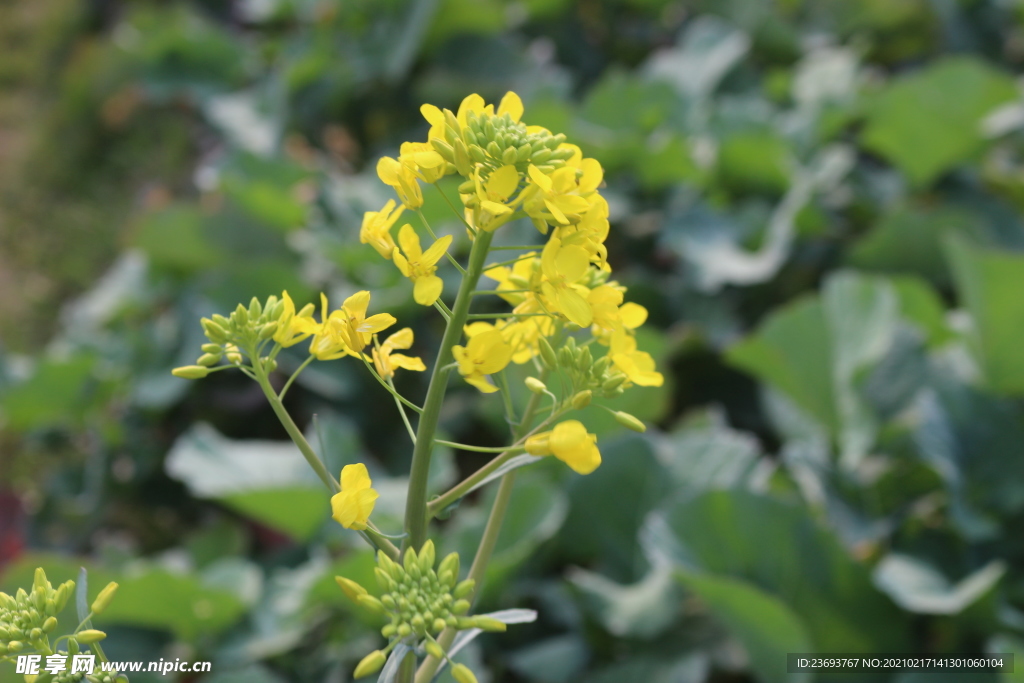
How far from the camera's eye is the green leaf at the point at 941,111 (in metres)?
1.32

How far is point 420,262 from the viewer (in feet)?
1.12

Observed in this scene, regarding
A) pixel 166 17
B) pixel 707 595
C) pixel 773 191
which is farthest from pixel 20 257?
pixel 707 595

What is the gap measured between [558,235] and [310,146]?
1.59 meters

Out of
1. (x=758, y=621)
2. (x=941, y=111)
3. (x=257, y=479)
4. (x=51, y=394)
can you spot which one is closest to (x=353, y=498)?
(x=758, y=621)

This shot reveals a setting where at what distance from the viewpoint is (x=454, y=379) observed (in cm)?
120

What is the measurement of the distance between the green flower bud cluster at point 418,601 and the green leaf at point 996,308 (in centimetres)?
89

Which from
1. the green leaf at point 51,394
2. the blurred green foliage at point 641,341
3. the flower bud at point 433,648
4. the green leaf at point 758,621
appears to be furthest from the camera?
the green leaf at point 51,394

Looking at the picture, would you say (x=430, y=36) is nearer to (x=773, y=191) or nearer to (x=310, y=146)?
(x=310, y=146)

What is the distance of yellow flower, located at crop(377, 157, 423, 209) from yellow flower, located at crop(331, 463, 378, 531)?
114 millimetres

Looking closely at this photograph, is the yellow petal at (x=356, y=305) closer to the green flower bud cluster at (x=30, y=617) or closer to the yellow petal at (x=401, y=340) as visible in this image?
the yellow petal at (x=401, y=340)

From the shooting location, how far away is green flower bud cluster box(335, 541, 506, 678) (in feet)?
0.97

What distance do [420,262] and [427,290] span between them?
0.07 ft

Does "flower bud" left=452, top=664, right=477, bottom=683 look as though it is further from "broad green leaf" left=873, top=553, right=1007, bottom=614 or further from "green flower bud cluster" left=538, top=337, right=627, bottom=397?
"broad green leaf" left=873, top=553, right=1007, bottom=614

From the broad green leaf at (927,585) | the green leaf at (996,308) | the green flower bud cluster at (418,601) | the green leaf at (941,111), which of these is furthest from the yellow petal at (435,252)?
the green leaf at (941,111)
